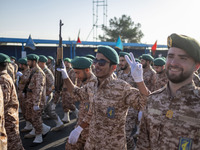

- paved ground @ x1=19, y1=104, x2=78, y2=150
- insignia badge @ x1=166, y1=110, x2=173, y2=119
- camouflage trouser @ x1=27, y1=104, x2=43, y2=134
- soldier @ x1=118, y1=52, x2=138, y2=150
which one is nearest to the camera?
insignia badge @ x1=166, y1=110, x2=173, y2=119

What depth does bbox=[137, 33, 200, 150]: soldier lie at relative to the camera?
4.91ft

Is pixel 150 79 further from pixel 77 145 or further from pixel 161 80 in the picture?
pixel 77 145

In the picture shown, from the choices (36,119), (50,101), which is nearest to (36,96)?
(36,119)

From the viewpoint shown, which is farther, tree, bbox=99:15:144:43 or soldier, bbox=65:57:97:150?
tree, bbox=99:15:144:43

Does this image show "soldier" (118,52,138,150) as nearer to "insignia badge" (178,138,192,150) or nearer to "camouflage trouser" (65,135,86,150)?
"camouflage trouser" (65,135,86,150)

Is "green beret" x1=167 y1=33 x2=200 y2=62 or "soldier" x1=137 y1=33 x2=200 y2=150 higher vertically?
"green beret" x1=167 y1=33 x2=200 y2=62

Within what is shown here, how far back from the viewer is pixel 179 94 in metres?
1.59

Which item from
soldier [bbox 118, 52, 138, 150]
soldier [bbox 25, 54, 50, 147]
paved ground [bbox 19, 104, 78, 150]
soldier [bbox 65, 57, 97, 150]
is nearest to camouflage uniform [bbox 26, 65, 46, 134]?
soldier [bbox 25, 54, 50, 147]

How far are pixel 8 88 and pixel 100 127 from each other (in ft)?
5.69

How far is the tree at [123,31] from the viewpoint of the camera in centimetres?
3997

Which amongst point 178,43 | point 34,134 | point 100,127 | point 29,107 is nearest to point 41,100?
point 29,107

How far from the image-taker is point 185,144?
1501 mm

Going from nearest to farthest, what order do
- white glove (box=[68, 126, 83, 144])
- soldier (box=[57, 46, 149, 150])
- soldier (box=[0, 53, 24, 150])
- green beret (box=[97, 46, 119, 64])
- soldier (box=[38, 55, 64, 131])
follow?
soldier (box=[57, 46, 149, 150]), green beret (box=[97, 46, 119, 64]), white glove (box=[68, 126, 83, 144]), soldier (box=[0, 53, 24, 150]), soldier (box=[38, 55, 64, 131])

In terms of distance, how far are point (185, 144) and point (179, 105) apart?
0.33 meters
